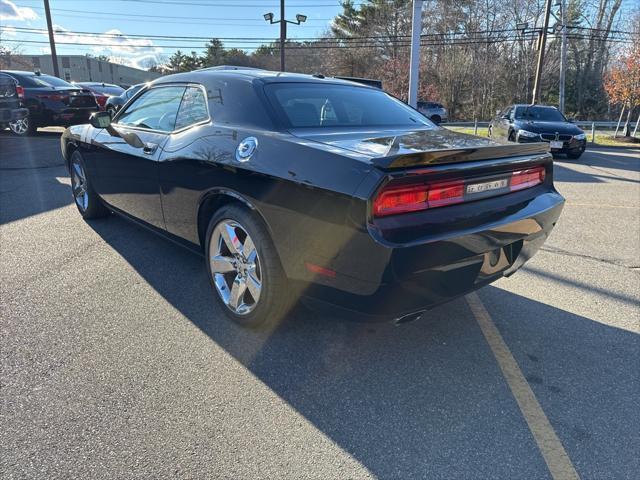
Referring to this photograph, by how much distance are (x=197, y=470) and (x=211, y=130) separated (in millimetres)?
1994

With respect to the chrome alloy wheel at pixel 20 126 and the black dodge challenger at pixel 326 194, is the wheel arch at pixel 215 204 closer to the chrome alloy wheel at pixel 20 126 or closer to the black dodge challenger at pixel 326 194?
the black dodge challenger at pixel 326 194

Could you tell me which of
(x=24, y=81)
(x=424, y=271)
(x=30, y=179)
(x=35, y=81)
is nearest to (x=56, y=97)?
(x=35, y=81)

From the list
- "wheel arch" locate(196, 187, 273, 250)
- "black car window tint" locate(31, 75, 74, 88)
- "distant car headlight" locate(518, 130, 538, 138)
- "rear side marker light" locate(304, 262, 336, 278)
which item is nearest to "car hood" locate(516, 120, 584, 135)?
"distant car headlight" locate(518, 130, 538, 138)

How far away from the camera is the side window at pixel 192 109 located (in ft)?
10.5

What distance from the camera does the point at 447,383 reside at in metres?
2.44

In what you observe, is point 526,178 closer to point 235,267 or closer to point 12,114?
point 235,267

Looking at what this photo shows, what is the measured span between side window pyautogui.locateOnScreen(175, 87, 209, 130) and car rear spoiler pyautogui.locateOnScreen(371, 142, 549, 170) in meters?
1.57

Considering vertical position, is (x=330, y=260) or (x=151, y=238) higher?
(x=330, y=260)

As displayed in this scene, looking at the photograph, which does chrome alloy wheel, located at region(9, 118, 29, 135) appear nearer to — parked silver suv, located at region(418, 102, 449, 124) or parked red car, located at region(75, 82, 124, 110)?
parked red car, located at region(75, 82, 124, 110)

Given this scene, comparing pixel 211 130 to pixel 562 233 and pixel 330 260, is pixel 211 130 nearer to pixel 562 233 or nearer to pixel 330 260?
pixel 330 260

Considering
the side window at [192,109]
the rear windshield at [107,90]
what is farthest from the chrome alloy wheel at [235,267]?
the rear windshield at [107,90]

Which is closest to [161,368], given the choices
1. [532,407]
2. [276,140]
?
[276,140]

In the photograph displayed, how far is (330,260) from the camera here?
2232 mm

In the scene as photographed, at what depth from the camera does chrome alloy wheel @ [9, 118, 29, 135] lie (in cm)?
1157
